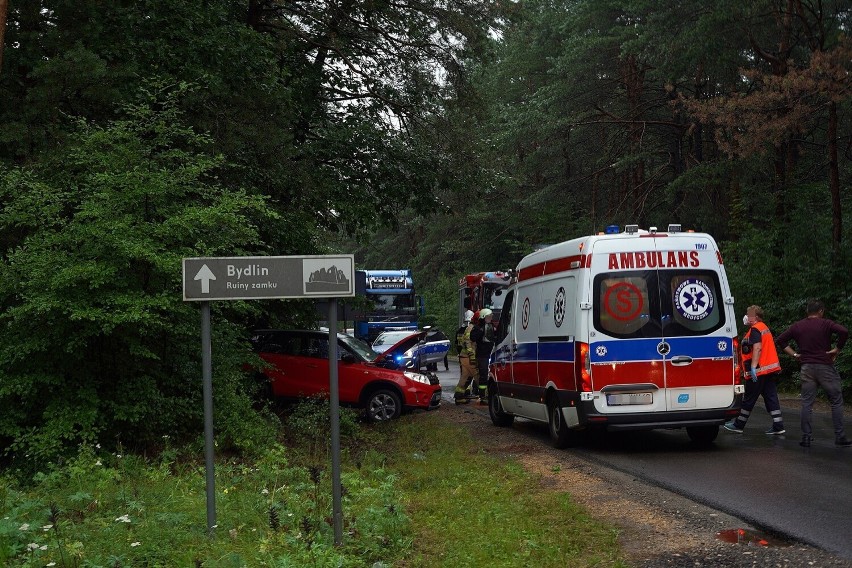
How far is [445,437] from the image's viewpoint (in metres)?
13.6

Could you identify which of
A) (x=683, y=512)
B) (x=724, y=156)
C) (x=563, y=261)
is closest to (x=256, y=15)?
(x=563, y=261)

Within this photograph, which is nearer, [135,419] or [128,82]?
[135,419]

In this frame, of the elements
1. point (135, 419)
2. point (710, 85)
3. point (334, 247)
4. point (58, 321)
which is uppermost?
point (710, 85)

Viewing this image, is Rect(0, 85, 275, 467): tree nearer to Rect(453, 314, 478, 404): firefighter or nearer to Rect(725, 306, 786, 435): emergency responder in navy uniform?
Rect(725, 306, 786, 435): emergency responder in navy uniform

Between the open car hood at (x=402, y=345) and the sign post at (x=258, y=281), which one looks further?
the open car hood at (x=402, y=345)

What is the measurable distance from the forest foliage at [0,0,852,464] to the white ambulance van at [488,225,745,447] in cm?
385

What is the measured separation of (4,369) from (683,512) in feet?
22.5

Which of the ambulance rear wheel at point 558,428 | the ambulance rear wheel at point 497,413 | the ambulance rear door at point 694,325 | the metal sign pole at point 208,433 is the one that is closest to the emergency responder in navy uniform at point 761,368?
the ambulance rear door at point 694,325

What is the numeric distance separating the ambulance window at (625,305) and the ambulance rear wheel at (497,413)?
4208mm

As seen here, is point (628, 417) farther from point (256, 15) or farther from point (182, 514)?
point (256, 15)

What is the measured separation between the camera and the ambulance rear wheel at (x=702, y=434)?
1211cm

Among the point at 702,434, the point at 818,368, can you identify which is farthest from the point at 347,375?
the point at 818,368

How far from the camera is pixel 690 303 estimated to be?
11.5 m

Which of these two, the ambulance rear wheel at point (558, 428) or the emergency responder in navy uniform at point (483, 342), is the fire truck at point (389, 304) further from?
the ambulance rear wheel at point (558, 428)
